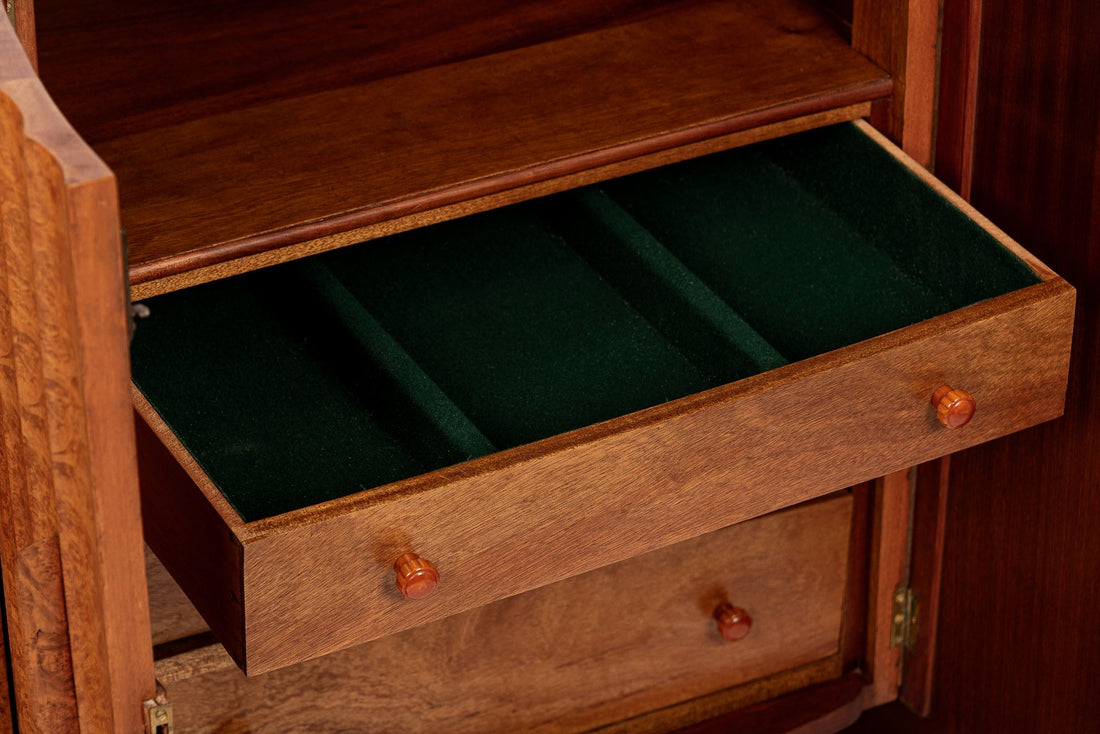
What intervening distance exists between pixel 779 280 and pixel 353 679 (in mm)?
384

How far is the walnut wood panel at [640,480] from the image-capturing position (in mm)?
892

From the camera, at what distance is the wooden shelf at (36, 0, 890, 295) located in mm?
1026

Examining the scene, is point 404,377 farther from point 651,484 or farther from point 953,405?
point 953,405

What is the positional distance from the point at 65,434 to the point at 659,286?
44cm

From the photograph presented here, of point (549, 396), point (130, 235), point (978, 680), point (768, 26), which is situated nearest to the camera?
point (130, 235)

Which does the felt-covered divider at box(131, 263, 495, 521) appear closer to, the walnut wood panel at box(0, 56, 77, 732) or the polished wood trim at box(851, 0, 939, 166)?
the walnut wood panel at box(0, 56, 77, 732)

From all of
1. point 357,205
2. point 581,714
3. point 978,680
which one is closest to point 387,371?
point 357,205

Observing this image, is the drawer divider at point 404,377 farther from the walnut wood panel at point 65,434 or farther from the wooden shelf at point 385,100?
the walnut wood panel at point 65,434

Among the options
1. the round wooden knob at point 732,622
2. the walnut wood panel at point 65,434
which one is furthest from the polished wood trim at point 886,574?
the walnut wood panel at point 65,434

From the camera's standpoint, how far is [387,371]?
3.43ft

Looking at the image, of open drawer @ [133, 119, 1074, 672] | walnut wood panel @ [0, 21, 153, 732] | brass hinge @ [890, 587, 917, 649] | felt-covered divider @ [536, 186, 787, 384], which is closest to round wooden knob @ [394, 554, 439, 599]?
open drawer @ [133, 119, 1074, 672]

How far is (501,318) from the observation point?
1.16 m


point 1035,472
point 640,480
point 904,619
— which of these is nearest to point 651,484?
point 640,480

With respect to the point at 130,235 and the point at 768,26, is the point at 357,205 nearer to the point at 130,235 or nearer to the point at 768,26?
the point at 130,235
